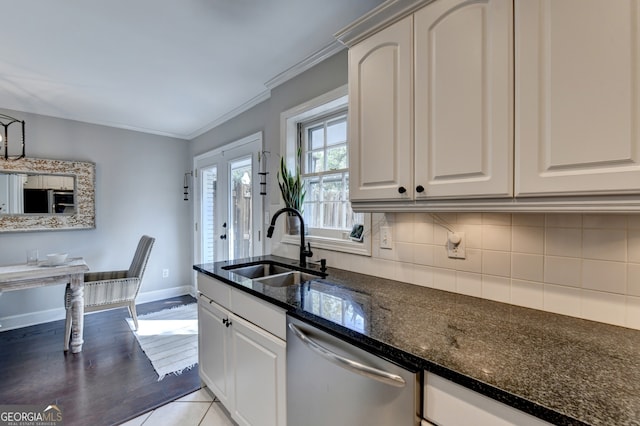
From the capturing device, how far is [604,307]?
3.32 feet

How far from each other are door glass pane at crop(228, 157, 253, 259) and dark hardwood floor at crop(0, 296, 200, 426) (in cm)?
129

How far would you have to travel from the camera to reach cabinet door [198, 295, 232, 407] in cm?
171

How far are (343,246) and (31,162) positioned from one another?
359 cm

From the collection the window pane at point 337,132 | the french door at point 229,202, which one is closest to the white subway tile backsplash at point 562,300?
the window pane at point 337,132

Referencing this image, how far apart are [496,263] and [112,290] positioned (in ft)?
10.9

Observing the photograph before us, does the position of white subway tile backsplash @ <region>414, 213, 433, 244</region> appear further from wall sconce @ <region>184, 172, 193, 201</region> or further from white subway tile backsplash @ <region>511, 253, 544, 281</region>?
wall sconce @ <region>184, 172, 193, 201</region>

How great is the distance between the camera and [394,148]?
4.25ft

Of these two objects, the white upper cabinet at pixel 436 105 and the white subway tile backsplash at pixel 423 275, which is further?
the white subway tile backsplash at pixel 423 275

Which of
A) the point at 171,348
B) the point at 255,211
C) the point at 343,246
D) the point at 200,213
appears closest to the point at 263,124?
the point at 255,211

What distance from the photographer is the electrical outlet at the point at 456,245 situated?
4.43ft

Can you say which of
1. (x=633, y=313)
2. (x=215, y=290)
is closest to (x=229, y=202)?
(x=215, y=290)

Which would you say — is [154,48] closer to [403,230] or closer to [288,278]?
[288,278]

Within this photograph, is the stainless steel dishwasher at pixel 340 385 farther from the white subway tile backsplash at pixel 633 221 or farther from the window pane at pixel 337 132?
the window pane at pixel 337 132

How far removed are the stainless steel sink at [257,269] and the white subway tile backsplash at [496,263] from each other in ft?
3.77
